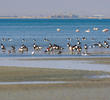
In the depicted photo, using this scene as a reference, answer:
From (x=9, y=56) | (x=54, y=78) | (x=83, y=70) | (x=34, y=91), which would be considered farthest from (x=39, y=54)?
(x=34, y=91)

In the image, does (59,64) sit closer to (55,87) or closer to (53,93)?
(55,87)

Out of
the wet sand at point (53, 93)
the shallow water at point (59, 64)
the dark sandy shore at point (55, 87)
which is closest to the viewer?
the wet sand at point (53, 93)

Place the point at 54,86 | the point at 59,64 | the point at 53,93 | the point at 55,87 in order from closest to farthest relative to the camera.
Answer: the point at 53,93 → the point at 55,87 → the point at 54,86 → the point at 59,64

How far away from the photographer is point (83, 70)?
71.9ft

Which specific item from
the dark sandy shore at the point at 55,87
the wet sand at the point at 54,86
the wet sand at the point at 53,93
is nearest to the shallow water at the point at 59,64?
the wet sand at the point at 54,86

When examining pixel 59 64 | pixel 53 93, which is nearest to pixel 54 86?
pixel 53 93

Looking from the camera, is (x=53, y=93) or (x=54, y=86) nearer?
(x=53, y=93)

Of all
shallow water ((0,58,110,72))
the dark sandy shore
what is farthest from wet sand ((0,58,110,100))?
shallow water ((0,58,110,72))

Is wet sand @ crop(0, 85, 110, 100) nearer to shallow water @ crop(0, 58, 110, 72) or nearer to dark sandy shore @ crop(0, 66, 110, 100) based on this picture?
dark sandy shore @ crop(0, 66, 110, 100)

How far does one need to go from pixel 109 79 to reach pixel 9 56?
11.4 m

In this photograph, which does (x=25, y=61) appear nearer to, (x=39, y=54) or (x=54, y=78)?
(x=39, y=54)

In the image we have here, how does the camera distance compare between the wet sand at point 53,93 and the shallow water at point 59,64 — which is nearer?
the wet sand at point 53,93

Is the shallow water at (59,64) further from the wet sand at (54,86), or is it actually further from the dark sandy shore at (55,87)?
the dark sandy shore at (55,87)

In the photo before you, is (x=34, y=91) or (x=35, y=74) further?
(x=35, y=74)
